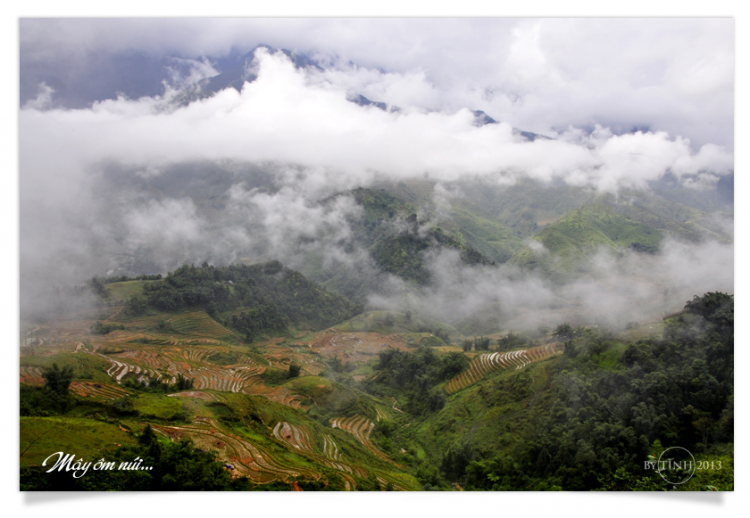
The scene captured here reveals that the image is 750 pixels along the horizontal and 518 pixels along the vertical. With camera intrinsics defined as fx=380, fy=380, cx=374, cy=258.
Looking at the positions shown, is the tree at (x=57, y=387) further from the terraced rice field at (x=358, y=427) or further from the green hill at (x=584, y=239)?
the green hill at (x=584, y=239)

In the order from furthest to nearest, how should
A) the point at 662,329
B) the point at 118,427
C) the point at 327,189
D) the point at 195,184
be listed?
the point at 195,184 → the point at 327,189 → the point at 662,329 → the point at 118,427

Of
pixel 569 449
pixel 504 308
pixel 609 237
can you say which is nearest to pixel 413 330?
pixel 504 308

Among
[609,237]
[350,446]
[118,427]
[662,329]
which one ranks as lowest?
[350,446]

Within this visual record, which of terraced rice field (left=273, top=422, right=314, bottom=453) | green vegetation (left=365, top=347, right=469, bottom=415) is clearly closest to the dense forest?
terraced rice field (left=273, top=422, right=314, bottom=453)

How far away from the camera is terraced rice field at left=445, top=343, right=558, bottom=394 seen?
97.6 ft

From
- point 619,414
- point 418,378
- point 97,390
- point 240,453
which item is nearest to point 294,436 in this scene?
point 240,453

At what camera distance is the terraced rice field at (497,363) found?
29.8m

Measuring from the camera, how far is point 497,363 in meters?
31.4

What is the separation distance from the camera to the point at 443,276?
7919 cm

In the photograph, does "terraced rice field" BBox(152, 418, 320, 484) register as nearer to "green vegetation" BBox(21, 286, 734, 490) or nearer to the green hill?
"green vegetation" BBox(21, 286, 734, 490)

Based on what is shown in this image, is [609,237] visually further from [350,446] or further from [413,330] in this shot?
[350,446]

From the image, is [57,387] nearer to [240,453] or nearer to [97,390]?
[97,390]

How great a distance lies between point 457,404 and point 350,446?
9.60 meters

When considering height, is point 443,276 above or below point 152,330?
above
